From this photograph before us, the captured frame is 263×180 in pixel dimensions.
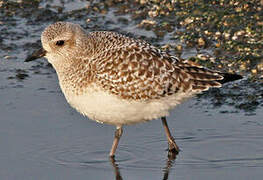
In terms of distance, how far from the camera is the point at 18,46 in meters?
14.7

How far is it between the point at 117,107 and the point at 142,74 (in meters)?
0.61

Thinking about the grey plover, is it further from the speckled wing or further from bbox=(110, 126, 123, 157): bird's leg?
bbox=(110, 126, 123, 157): bird's leg

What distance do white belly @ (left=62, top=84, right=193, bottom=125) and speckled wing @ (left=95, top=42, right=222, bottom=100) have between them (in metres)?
0.10

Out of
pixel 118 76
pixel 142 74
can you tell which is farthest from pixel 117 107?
pixel 142 74

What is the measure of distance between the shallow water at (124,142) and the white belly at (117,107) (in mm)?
756

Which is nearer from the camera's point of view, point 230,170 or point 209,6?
Result: point 230,170

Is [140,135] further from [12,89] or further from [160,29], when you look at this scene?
[160,29]

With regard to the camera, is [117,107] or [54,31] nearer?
[117,107]

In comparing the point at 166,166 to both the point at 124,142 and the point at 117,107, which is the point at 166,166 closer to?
the point at 124,142

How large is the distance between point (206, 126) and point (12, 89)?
160 inches

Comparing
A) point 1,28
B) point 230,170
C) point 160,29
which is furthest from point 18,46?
point 230,170

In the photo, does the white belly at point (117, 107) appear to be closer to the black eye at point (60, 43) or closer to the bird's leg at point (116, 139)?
the bird's leg at point (116, 139)

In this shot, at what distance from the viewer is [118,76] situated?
940 centimetres

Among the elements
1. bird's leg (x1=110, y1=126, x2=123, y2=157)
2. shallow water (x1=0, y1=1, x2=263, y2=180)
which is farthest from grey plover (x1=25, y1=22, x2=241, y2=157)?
shallow water (x1=0, y1=1, x2=263, y2=180)
